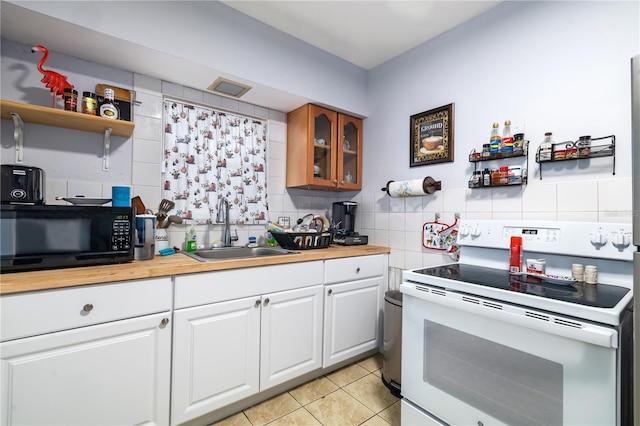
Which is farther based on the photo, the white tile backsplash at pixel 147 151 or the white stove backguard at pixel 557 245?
the white tile backsplash at pixel 147 151

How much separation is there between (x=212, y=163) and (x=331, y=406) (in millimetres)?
1795

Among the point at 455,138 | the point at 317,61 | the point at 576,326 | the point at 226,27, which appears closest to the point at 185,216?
the point at 226,27

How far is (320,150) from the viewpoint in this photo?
2.41 metres

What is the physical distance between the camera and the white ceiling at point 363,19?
1773 millimetres

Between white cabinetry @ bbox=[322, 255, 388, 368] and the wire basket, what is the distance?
0.22 metres

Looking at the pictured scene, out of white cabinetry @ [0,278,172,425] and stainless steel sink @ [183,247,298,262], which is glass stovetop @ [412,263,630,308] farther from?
white cabinetry @ [0,278,172,425]

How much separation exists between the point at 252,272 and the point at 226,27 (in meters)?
1.50

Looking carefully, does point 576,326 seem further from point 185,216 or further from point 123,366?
point 185,216

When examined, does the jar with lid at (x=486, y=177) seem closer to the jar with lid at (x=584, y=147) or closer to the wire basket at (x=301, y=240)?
the jar with lid at (x=584, y=147)

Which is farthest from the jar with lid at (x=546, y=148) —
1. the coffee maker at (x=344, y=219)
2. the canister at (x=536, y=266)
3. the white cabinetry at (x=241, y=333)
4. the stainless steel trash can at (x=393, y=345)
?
the white cabinetry at (x=241, y=333)

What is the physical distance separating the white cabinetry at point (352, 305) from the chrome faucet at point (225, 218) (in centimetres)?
76

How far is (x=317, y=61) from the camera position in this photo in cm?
222

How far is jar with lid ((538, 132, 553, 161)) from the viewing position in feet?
4.90

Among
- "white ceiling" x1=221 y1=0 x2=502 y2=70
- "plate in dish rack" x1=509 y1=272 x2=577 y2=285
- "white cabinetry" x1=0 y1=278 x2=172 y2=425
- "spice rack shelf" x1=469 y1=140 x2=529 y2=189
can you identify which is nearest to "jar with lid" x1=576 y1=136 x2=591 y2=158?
"spice rack shelf" x1=469 y1=140 x2=529 y2=189
